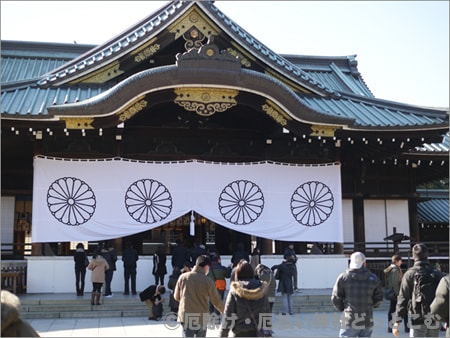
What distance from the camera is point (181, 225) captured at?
55.5ft

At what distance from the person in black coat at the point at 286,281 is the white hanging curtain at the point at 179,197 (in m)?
2.15

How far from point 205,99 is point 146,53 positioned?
2.53 m

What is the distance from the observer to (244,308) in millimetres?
5434

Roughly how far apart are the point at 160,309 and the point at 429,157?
378 inches

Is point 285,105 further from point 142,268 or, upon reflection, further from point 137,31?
point 142,268

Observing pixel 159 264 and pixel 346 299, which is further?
pixel 159 264

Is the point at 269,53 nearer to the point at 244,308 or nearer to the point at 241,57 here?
the point at 241,57

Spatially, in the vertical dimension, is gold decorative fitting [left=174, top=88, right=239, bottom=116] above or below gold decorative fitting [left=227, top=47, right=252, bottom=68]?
below

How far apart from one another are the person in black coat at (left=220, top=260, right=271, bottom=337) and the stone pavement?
3.97 meters

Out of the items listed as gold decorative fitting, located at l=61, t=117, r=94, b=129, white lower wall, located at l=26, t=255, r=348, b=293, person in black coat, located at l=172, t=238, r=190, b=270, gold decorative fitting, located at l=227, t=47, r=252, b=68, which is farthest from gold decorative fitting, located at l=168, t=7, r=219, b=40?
white lower wall, located at l=26, t=255, r=348, b=293

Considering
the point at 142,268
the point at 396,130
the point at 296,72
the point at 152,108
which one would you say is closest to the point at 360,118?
the point at 396,130

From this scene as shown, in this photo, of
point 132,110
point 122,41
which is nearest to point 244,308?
point 132,110

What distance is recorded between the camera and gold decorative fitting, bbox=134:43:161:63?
46.4 ft

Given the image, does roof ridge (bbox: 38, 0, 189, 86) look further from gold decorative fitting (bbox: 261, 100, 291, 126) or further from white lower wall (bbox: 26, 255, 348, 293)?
white lower wall (bbox: 26, 255, 348, 293)
